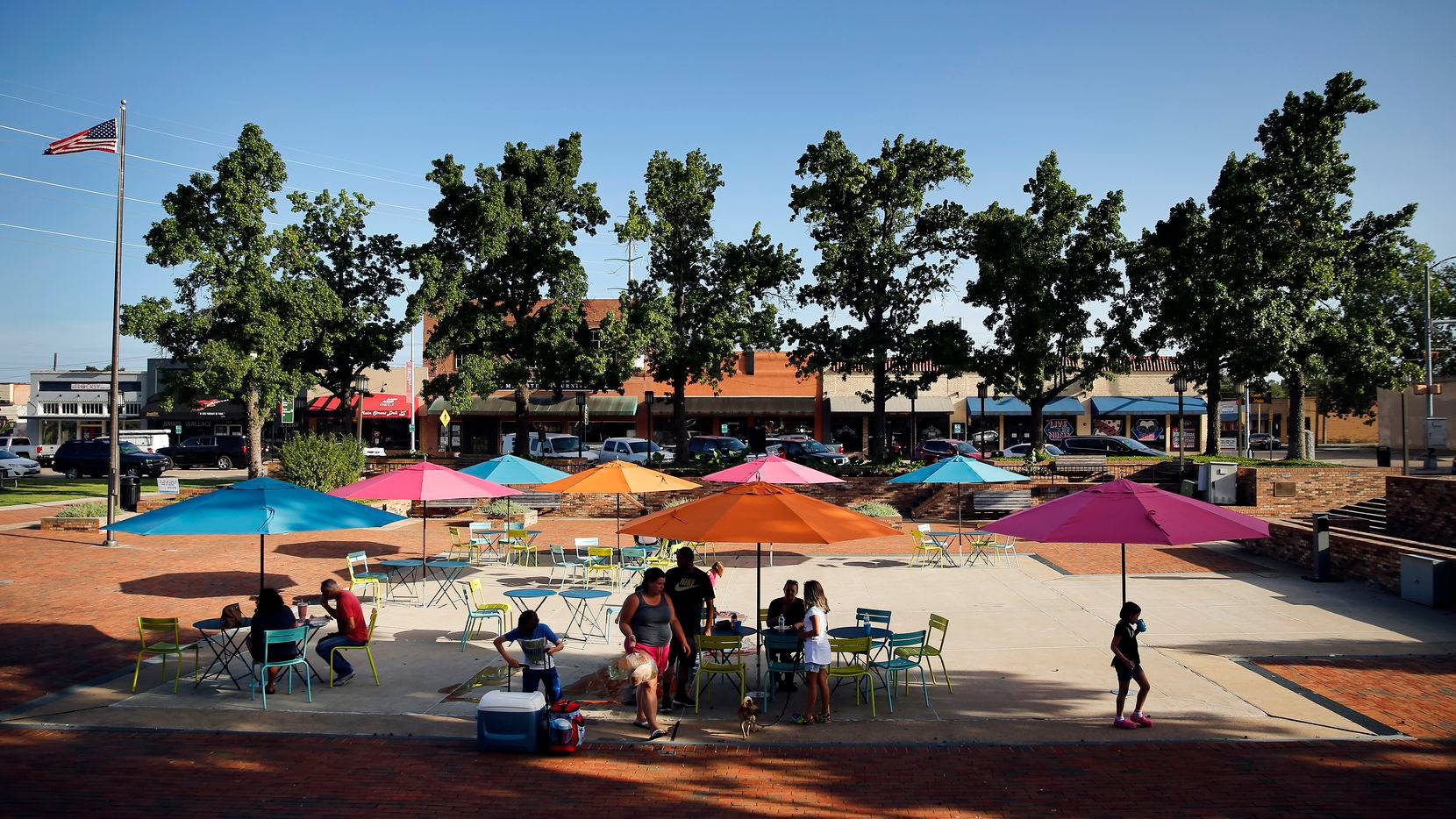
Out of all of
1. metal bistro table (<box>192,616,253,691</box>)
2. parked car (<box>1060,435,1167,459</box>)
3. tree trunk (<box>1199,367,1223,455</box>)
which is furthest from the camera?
parked car (<box>1060,435,1167,459</box>)

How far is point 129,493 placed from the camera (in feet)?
81.2

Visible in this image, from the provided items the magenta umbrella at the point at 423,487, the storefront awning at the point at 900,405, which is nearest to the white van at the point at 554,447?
the storefront awning at the point at 900,405

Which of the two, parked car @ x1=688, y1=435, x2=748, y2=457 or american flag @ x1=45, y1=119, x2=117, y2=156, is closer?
american flag @ x1=45, y1=119, x2=117, y2=156

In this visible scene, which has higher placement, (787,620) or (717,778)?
(787,620)

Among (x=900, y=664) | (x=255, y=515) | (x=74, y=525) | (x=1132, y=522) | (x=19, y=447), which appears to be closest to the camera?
(x=1132, y=522)

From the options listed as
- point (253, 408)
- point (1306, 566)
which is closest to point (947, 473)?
point (1306, 566)

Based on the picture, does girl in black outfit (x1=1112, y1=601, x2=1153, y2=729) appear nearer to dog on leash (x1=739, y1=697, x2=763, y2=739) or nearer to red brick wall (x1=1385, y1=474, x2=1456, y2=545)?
dog on leash (x1=739, y1=697, x2=763, y2=739)

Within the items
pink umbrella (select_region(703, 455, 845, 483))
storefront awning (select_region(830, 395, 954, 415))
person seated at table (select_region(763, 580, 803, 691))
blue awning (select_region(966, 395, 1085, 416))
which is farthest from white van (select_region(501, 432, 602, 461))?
person seated at table (select_region(763, 580, 803, 691))

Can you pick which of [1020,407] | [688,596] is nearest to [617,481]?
[688,596]

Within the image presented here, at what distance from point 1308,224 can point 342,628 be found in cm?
3071

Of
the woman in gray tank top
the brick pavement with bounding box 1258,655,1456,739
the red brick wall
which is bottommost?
the brick pavement with bounding box 1258,655,1456,739

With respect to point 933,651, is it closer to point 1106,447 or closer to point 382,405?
point 1106,447

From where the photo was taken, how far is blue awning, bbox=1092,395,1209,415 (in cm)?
4850

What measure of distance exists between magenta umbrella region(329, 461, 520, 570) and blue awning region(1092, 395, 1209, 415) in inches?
1647
